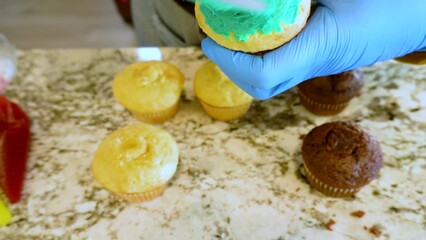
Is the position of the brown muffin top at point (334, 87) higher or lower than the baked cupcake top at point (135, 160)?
higher

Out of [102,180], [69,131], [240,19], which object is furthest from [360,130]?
[69,131]

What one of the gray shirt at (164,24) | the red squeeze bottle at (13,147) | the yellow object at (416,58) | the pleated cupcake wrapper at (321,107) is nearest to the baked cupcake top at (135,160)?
the red squeeze bottle at (13,147)

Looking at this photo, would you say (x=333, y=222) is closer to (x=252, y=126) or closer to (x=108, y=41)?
(x=252, y=126)

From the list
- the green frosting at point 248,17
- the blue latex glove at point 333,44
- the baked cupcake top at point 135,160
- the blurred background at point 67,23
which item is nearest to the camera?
the green frosting at point 248,17

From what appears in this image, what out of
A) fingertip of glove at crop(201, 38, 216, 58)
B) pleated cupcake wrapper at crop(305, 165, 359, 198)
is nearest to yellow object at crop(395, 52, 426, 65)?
pleated cupcake wrapper at crop(305, 165, 359, 198)

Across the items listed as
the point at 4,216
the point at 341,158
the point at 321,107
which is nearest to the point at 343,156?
the point at 341,158

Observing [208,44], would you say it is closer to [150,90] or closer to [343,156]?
[150,90]

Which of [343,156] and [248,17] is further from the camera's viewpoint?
[343,156]

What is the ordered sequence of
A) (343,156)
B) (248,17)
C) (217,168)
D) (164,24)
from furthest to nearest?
(164,24) → (217,168) → (343,156) → (248,17)

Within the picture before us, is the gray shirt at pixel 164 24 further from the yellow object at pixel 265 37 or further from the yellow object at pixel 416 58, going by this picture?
the yellow object at pixel 416 58
